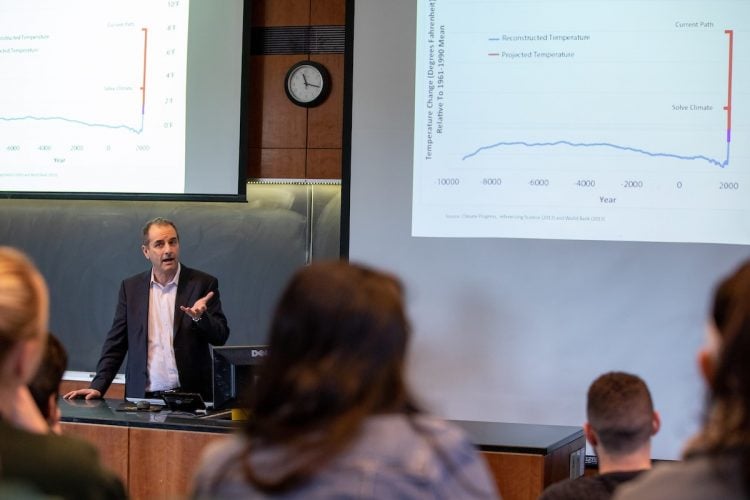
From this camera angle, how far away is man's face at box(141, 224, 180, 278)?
4914 millimetres

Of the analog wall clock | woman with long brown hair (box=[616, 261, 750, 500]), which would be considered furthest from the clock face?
woman with long brown hair (box=[616, 261, 750, 500])

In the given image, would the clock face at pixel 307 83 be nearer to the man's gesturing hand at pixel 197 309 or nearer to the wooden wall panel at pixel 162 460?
the man's gesturing hand at pixel 197 309

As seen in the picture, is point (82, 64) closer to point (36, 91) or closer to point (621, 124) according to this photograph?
point (36, 91)

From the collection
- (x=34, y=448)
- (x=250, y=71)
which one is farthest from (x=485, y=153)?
(x=34, y=448)

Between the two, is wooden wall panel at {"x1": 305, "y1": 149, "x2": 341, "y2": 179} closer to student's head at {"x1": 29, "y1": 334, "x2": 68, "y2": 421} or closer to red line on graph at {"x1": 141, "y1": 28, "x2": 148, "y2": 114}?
red line on graph at {"x1": 141, "y1": 28, "x2": 148, "y2": 114}

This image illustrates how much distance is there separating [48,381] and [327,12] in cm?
393

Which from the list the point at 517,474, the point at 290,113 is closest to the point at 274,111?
the point at 290,113

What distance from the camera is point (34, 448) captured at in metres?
1.46

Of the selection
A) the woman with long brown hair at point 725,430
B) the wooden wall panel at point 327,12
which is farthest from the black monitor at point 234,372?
the woman with long brown hair at point 725,430

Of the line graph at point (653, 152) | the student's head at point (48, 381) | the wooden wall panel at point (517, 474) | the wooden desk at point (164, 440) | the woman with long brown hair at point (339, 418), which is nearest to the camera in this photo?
the woman with long brown hair at point (339, 418)

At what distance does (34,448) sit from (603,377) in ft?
4.24

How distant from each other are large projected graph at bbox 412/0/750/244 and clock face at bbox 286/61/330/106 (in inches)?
40.9

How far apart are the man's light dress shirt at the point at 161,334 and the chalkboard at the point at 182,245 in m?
0.67

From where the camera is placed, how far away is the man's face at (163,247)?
4.91 m
